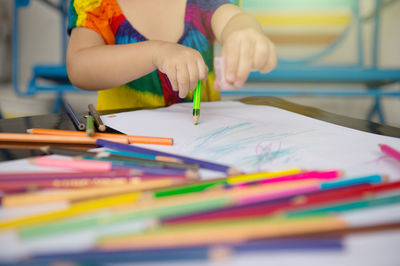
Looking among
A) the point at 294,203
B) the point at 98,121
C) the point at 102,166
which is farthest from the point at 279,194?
the point at 98,121

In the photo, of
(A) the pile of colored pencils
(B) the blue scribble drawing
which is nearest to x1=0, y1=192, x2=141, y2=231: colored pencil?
(A) the pile of colored pencils

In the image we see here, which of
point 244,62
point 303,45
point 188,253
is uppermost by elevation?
point 303,45

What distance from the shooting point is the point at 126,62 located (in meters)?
0.40

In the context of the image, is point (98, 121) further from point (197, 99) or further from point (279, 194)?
point (279, 194)

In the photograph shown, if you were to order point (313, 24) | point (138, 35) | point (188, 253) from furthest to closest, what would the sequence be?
1. point (313, 24)
2. point (138, 35)
3. point (188, 253)

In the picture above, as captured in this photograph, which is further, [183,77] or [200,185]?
[183,77]

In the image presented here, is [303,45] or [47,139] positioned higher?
[303,45]

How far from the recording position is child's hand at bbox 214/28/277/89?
0.29m

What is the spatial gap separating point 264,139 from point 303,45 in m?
1.15

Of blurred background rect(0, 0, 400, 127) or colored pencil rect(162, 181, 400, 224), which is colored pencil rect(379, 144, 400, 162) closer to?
colored pencil rect(162, 181, 400, 224)

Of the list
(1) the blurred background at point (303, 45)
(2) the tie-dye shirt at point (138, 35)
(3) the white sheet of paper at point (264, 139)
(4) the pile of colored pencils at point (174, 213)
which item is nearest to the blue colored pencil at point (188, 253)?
(4) the pile of colored pencils at point (174, 213)

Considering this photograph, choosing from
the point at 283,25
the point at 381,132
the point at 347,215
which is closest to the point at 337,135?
the point at 381,132

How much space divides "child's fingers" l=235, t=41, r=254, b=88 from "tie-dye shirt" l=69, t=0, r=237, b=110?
0.76ft

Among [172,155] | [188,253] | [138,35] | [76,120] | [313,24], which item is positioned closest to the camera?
[188,253]
